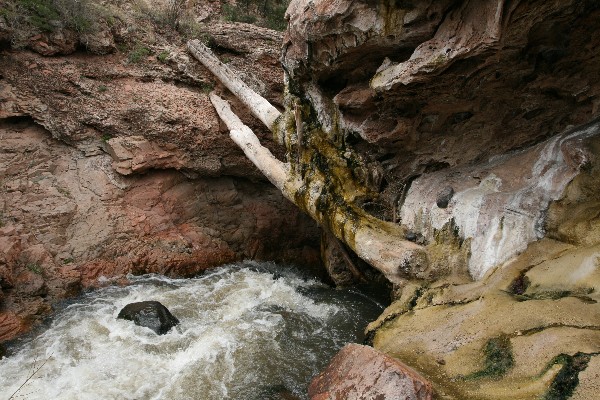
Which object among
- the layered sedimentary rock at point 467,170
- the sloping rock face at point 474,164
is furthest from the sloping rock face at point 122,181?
the sloping rock face at point 474,164

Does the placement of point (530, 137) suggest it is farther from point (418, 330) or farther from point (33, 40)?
point (33, 40)

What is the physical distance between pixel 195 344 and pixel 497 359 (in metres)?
3.31

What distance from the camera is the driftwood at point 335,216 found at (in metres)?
5.07

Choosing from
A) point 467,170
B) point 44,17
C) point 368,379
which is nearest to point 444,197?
point 467,170

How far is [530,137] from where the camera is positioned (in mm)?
4973

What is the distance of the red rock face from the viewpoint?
3023 mm

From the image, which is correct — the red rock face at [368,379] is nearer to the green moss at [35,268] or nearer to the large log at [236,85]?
the large log at [236,85]

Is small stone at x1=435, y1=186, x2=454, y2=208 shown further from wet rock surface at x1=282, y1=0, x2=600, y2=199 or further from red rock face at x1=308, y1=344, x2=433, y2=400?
red rock face at x1=308, y1=344, x2=433, y2=400

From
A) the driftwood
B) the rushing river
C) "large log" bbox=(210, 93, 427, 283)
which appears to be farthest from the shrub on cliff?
the rushing river

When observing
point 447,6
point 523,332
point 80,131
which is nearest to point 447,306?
point 523,332

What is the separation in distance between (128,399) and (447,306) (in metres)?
3.13

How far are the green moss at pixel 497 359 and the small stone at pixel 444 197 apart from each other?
2034 mm

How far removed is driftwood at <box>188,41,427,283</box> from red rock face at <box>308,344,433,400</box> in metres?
1.62

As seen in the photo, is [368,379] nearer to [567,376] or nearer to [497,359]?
[497,359]
